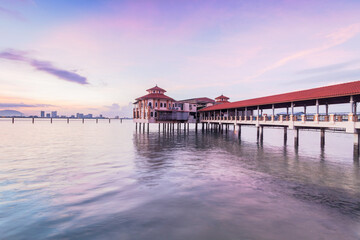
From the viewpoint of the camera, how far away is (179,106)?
2135 inches

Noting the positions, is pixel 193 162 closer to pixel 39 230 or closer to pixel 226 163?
pixel 226 163

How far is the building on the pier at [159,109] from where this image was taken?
1873 inches

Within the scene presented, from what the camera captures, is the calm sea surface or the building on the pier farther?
the building on the pier

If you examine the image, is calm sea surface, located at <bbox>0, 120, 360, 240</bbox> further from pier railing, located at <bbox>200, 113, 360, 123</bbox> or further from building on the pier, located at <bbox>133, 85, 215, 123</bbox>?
building on the pier, located at <bbox>133, 85, 215, 123</bbox>

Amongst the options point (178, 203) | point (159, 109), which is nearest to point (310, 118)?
point (178, 203)

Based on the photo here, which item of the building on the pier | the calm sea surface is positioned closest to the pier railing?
the calm sea surface

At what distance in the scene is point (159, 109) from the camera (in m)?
48.1

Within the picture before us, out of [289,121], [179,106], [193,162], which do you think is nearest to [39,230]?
[193,162]

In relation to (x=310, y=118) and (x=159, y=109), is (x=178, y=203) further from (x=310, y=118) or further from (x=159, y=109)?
(x=159, y=109)

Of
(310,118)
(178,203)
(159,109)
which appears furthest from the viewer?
(159,109)

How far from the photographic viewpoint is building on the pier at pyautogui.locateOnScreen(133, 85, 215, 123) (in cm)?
4756

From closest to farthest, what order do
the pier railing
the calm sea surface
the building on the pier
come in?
the calm sea surface, the pier railing, the building on the pier

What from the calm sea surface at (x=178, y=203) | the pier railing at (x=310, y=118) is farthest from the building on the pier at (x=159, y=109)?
the calm sea surface at (x=178, y=203)

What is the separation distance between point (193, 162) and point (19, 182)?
11.9 m
